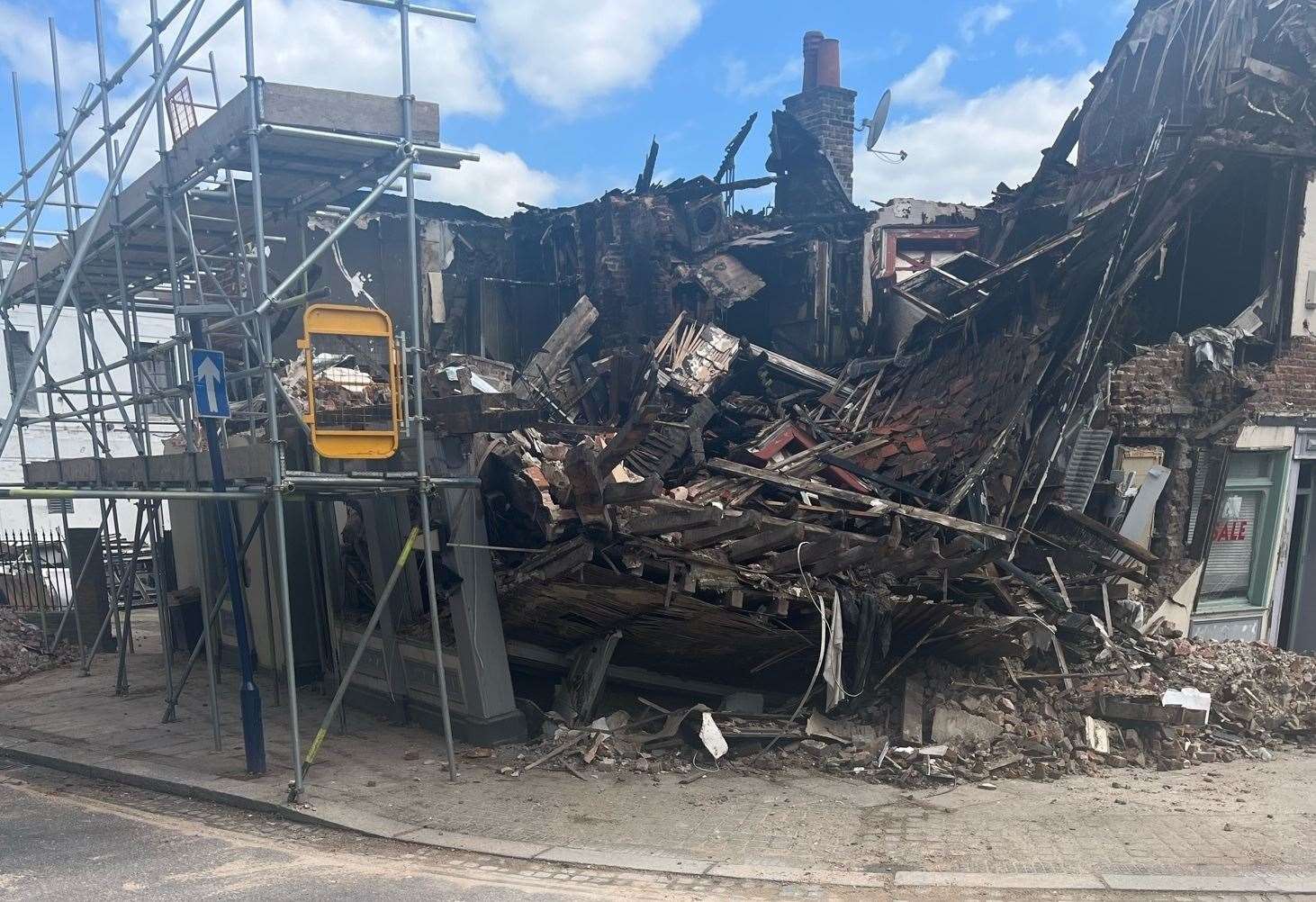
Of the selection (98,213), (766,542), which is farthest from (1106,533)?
(98,213)

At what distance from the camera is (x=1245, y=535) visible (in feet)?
34.2

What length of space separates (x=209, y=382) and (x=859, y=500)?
583 cm

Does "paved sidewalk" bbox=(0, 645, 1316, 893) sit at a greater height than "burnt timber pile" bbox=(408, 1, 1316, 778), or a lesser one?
lesser

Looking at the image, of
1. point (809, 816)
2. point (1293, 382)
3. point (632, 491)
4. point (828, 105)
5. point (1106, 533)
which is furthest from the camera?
point (828, 105)

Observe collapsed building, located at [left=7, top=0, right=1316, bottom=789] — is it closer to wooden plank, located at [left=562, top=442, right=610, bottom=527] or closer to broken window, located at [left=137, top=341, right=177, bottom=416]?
wooden plank, located at [left=562, top=442, right=610, bottom=527]

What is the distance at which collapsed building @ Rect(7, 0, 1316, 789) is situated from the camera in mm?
7629

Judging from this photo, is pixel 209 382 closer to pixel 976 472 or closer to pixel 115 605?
pixel 115 605

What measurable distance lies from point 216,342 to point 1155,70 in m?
14.7

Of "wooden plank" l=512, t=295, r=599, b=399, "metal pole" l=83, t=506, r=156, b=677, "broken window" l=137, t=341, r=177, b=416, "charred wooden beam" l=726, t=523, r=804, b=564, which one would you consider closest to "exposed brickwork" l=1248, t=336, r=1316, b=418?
"charred wooden beam" l=726, t=523, r=804, b=564

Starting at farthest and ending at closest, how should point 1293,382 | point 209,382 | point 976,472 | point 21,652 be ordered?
point 21,652
point 1293,382
point 976,472
point 209,382

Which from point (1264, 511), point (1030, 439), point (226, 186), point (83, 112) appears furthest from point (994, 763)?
point (83, 112)

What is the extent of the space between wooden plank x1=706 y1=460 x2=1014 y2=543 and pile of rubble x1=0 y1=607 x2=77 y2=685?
32.8 ft

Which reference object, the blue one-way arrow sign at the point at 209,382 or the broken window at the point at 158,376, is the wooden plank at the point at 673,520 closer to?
the blue one-way arrow sign at the point at 209,382

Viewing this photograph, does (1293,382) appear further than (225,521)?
Yes
